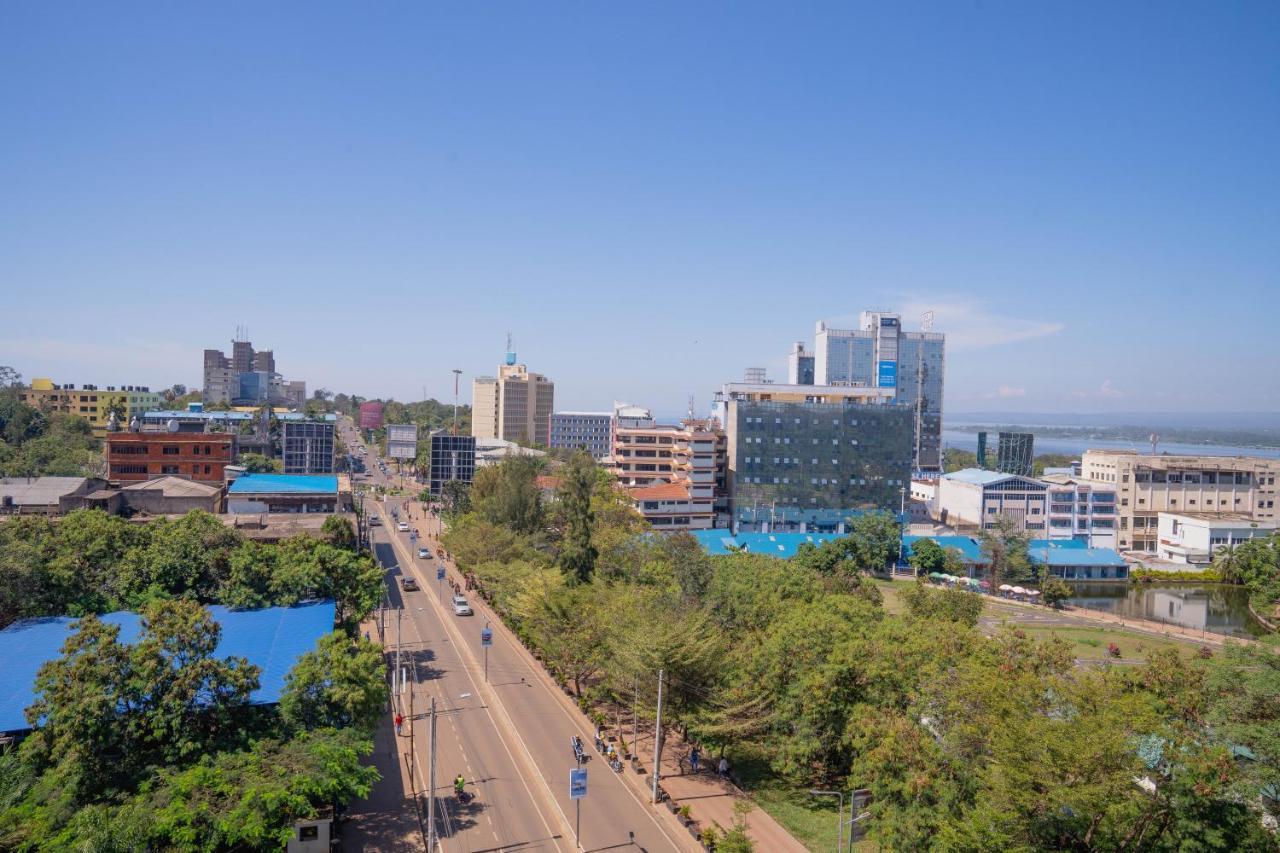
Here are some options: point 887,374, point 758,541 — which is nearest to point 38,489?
point 758,541

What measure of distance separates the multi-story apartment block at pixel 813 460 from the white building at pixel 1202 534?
26.3 metres

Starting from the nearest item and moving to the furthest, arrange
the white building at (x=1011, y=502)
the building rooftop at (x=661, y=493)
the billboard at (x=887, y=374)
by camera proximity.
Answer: the building rooftop at (x=661, y=493), the white building at (x=1011, y=502), the billboard at (x=887, y=374)

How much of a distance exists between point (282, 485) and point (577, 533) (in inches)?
1059

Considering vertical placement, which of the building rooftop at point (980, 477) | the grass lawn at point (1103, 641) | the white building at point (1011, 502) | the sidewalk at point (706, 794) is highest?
the building rooftop at point (980, 477)

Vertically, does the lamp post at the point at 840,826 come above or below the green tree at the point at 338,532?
below

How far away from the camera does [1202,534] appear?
3078 inches

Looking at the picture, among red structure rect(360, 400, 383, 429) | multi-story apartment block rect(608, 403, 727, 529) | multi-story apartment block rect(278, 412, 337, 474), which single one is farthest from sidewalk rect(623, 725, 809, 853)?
red structure rect(360, 400, 383, 429)

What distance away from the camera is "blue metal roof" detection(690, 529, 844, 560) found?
6881cm

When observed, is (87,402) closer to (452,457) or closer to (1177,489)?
(452,457)

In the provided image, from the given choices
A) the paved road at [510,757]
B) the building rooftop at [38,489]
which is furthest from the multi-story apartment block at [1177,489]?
the building rooftop at [38,489]

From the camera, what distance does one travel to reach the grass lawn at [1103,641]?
46594mm

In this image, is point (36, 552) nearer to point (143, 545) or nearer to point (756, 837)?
point (143, 545)

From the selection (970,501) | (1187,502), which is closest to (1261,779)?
(970,501)

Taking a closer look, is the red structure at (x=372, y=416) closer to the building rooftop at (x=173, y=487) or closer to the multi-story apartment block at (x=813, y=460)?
the multi-story apartment block at (x=813, y=460)
